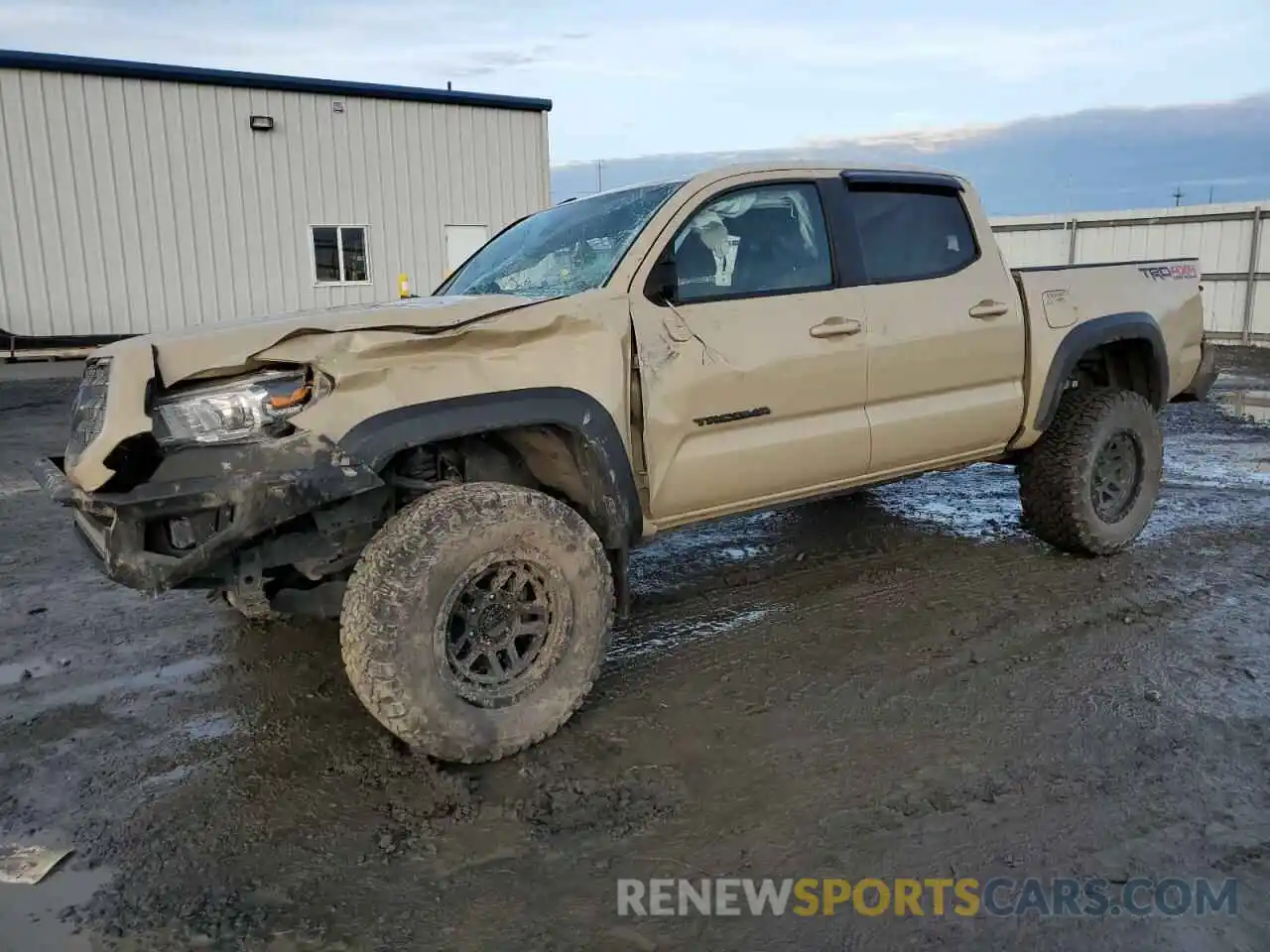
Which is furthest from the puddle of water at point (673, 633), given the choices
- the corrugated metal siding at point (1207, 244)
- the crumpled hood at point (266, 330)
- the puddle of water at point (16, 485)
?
the corrugated metal siding at point (1207, 244)

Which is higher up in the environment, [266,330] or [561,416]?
[266,330]

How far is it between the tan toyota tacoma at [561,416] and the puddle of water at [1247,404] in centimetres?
681

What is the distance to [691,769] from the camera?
10.6 ft

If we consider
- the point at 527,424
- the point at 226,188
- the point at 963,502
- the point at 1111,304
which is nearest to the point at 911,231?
the point at 1111,304

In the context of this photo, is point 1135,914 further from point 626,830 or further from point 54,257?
point 54,257

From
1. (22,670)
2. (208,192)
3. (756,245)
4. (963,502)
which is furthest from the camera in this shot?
(208,192)

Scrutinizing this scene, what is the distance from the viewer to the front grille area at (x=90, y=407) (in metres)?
3.10

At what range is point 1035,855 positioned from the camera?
271 centimetres

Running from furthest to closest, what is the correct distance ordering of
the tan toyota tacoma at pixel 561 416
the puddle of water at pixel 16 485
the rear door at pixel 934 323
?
the puddle of water at pixel 16 485 → the rear door at pixel 934 323 → the tan toyota tacoma at pixel 561 416

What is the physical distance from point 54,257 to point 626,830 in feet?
50.1

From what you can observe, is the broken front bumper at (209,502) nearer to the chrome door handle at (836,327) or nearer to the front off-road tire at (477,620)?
the front off-road tire at (477,620)

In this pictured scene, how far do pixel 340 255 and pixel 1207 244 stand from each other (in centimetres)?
1614

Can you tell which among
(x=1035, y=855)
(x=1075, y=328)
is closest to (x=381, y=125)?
(x=1075, y=328)

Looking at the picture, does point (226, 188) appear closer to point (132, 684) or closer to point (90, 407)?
point (132, 684)
